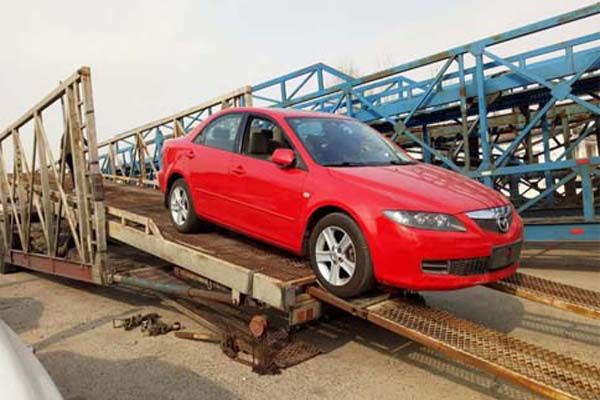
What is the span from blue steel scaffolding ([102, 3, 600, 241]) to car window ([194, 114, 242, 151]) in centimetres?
235

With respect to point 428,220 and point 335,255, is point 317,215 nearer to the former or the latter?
point 335,255

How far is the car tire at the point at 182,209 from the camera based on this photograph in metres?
5.21

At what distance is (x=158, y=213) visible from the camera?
626 cm

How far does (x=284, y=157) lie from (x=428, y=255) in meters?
1.48

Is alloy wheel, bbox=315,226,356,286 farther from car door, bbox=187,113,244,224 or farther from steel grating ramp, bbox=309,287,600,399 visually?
car door, bbox=187,113,244,224

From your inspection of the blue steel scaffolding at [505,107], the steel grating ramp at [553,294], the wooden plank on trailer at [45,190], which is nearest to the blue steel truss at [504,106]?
the blue steel scaffolding at [505,107]

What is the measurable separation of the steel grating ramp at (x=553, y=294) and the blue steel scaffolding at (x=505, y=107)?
9.27 feet

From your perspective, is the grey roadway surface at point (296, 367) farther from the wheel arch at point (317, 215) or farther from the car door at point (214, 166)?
the car door at point (214, 166)

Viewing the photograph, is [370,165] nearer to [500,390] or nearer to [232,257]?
[232,257]

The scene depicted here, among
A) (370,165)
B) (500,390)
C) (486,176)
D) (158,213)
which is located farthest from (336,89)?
(500,390)

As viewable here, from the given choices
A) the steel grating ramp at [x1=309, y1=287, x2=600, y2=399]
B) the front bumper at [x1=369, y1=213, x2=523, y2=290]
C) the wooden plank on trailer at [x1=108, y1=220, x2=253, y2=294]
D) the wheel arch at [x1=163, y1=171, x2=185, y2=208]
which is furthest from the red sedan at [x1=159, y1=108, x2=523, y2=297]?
the wooden plank on trailer at [x1=108, y1=220, x2=253, y2=294]

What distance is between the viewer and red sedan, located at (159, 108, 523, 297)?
3.34 m

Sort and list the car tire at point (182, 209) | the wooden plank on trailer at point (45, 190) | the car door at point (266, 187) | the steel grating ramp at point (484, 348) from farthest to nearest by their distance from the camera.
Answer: the wooden plank on trailer at point (45, 190) → the car tire at point (182, 209) → the car door at point (266, 187) → the steel grating ramp at point (484, 348)

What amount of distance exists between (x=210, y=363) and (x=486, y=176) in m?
5.13
